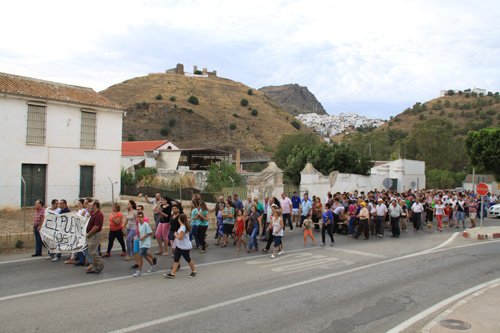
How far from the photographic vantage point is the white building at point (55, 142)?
22.4 metres

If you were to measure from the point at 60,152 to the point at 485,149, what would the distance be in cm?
3172

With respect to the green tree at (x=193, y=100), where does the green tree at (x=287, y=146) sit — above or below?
below

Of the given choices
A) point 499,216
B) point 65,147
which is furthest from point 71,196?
point 499,216

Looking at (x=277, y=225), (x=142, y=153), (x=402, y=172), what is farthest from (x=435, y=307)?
(x=142, y=153)

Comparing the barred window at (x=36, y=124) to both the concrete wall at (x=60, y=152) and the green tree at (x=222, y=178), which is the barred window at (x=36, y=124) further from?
the green tree at (x=222, y=178)

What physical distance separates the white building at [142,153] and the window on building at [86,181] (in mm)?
17525

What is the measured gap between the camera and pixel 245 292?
9.12 meters

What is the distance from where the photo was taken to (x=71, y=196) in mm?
24141

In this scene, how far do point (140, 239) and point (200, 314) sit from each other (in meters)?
3.46

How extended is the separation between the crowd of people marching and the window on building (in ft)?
32.8

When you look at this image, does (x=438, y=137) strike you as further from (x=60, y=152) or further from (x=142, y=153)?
(x=60, y=152)

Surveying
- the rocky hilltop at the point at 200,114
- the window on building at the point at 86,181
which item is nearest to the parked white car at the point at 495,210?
the window on building at the point at 86,181

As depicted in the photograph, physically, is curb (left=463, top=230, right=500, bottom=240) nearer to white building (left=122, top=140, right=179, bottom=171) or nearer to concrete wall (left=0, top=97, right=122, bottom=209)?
concrete wall (left=0, top=97, right=122, bottom=209)

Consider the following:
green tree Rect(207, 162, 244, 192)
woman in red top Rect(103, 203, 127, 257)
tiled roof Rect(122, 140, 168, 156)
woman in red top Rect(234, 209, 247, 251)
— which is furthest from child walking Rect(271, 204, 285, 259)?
tiled roof Rect(122, 140, 168, 156)
